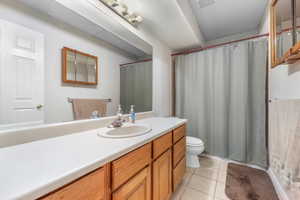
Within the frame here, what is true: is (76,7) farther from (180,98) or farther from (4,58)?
(180,98)

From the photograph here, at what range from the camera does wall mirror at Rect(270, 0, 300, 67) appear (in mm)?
1048

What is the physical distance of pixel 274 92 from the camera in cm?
156

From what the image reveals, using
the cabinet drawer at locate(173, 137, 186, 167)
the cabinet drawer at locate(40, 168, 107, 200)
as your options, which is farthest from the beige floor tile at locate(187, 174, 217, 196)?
the cabinet drawer at locate(40, 168, 107, 200)

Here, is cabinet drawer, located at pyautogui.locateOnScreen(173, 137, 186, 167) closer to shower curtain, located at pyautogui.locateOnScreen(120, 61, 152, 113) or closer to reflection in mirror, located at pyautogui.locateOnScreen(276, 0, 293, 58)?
shower curtain, located at pyautogui.locateOnScreen(120, 61, 152, 113)

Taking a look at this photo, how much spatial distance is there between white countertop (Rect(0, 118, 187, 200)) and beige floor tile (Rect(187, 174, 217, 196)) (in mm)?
1130

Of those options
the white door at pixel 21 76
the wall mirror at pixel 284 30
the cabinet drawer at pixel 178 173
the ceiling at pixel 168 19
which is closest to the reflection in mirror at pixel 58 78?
the white door at pixel 21 76

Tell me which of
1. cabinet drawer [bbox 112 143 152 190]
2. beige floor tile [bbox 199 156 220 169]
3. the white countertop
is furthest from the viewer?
beige floor tile [bbox 199 156 220 169]

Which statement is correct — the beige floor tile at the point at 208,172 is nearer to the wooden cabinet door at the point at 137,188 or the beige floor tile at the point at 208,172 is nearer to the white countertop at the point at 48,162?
the wooden cabinet door at the point at 137,188

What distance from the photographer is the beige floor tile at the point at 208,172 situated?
172 cm

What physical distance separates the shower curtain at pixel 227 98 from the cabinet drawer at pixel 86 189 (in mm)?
1958

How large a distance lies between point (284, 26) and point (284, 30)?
0.04 metres

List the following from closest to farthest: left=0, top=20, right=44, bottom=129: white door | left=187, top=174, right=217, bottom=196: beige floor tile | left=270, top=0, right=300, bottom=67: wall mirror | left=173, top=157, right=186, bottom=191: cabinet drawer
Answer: left=0, top=20, right=44, bottom=129: white door
left=270, top=0, right=300, bottom=67: wall mirror
left=173, top=157, right=186, bottom=191: cabinet drawer
left=187, top=174, right=217, bottom=196: beige floor tile

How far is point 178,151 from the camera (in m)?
1.45

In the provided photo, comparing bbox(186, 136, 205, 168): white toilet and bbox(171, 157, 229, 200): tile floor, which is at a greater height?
bbox(186, 136, 205, 168): white toilet
